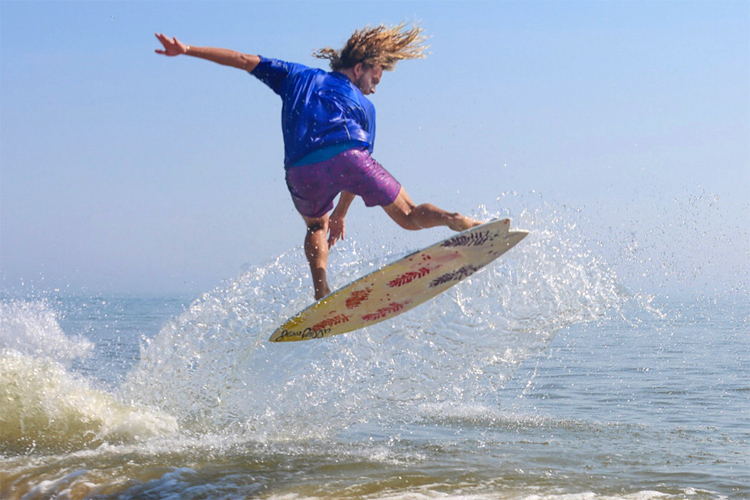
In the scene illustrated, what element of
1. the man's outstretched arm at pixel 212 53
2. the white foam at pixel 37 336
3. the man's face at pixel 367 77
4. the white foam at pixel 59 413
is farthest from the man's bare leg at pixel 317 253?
the white foam at pixel 37 336

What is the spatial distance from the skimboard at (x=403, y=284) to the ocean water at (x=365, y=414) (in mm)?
1051

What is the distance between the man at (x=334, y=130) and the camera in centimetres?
546

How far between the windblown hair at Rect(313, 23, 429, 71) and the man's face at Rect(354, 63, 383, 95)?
38 millimetres

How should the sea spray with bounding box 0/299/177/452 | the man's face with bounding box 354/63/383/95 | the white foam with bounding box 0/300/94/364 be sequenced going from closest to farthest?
the man's face with bounding box 354/63/383/95, the sea spray with bounding box 0/299/177/452, the white foam with bounding box 0/300/94/364

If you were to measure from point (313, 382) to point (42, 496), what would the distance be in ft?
8.67

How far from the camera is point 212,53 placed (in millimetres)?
5320

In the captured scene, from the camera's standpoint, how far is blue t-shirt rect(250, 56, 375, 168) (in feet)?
17.9

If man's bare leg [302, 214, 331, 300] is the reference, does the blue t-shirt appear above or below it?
above

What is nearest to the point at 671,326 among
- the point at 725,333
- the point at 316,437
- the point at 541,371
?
the point at 725,333

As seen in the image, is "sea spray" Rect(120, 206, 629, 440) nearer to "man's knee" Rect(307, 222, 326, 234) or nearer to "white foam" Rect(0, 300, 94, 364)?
"man's knee" Rect(307, 222, 326, 234)

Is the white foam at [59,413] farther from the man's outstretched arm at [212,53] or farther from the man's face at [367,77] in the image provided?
the man's face at [367,77]

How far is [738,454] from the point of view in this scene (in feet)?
20.8

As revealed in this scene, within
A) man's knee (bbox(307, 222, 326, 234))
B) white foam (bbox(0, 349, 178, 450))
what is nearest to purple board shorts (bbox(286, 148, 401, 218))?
man's knee (bbox(307, 222, 326, 234))

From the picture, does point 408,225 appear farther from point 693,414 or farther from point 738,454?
point 693,414
